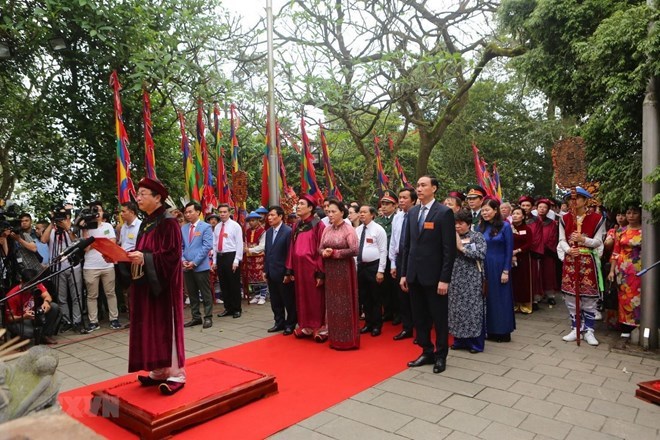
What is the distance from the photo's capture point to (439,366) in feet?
13.9

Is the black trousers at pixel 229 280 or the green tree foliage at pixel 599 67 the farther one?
the black trousers at pixel 229 280

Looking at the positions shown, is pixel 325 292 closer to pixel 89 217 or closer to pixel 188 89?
pixel 89 217

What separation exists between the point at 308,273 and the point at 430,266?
5.99 feet

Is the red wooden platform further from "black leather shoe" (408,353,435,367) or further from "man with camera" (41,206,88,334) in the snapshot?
"man with camera" (41,206,88,334)

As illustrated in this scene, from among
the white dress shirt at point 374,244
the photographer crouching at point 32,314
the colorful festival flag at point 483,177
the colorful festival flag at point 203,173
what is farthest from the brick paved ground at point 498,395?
the colorful festival flag at point 483,177

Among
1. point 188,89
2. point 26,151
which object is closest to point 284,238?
point 188,89

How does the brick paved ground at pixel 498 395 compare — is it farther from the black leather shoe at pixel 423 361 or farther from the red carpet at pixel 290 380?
the red carpet at pixel 290 380

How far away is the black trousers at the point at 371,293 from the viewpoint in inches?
230

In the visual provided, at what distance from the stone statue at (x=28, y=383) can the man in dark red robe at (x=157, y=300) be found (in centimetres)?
182

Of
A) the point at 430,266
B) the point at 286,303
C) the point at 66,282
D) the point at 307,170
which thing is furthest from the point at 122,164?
the point at 430,266

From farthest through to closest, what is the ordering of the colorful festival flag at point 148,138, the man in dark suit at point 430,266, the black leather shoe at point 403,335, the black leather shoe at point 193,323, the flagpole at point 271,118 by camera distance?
1. the flagpole at point 271,118
2. the colorful festival flag at point 148,138
3. the black leather shoe at point 193,323
4. the black leather shoe at point 403,335
5. the man in dark suit at point 430,266

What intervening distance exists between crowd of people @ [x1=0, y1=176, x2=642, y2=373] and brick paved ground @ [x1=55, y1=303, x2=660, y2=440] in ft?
1.07

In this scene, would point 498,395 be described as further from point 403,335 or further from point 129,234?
point 129,234

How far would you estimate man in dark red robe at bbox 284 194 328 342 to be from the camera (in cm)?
554
